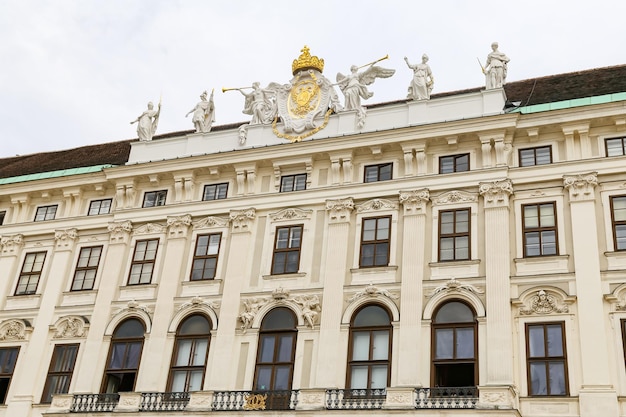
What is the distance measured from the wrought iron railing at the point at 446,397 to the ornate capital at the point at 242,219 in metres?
9.12

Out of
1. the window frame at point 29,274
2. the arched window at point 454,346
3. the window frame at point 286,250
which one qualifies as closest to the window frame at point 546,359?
the arched window at point 454,346

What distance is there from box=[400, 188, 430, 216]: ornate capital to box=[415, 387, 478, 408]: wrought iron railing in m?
6.23

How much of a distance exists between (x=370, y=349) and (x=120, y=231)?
1121 cm

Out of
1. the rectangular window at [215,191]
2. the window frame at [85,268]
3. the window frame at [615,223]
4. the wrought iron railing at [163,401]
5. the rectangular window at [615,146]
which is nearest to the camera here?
the window frame at [615,223]

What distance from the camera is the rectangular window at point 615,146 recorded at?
25.0m

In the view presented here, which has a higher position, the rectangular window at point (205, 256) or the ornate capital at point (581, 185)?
the ornate capital at point (581, 185)

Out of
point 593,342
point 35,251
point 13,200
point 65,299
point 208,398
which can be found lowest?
point 208,398

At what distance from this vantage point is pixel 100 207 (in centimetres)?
3172

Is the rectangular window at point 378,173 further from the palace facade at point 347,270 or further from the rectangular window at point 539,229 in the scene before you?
the rectangular window at point 539,229

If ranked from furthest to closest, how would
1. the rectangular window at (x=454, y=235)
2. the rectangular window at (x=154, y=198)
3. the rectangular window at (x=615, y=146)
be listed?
the rectangular window at (x=154, y=198) < the rectangular window at (x=454, y=235) < the rectangular window at (x=615, y=146)

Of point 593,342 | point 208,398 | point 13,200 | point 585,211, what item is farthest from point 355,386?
point 13,200

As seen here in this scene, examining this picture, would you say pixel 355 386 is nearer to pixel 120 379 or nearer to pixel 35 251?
pixel 120 379

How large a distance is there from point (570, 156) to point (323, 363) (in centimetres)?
1019

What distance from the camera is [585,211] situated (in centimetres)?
2433
